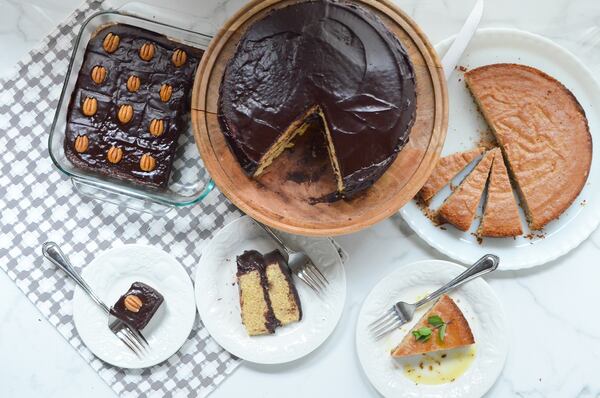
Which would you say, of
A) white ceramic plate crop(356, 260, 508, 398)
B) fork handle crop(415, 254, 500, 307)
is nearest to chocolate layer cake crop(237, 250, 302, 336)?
white ceramic plate crop(356, 260, 508, 398)

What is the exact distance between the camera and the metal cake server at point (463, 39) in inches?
162

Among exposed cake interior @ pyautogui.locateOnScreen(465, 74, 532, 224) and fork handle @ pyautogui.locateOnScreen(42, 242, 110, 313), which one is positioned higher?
fork handle @ pyautogui.locateOnScreen(42, 242, 110, 313)

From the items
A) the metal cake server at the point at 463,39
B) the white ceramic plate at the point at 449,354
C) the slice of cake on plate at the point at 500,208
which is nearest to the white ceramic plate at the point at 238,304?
the white ceramic plate at the point at 449,354

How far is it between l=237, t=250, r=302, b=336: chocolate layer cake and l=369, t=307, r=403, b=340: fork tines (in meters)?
0.45

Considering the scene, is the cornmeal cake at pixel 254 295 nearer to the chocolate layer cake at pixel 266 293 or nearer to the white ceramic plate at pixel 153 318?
the chocolate layer cake at pixel 266 293

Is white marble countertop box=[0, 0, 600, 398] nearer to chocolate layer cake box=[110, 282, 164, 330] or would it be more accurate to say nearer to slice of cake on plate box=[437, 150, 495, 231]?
slice of cake on plate box=[437, 150, 495, 231]

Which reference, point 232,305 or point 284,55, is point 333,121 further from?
point 232,305

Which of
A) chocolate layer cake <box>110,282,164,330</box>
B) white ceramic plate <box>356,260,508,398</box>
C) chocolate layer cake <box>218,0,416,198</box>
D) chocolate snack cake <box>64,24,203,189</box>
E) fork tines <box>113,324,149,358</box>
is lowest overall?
white ceramic plate <box>356,260,508,398</box>

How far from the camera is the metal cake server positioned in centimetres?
412

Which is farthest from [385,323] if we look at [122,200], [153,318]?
[122,200]

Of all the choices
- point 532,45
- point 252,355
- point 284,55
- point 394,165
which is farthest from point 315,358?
point 532,45

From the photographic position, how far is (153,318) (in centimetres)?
436

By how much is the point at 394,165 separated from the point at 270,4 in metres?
1.08

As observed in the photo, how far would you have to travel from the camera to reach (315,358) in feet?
14.5
